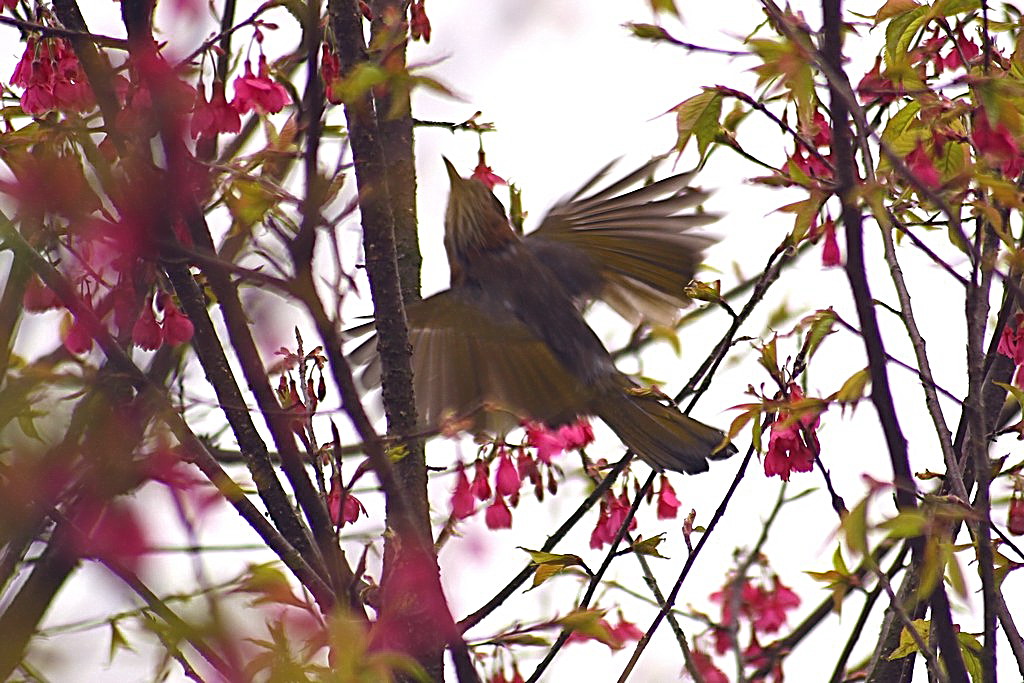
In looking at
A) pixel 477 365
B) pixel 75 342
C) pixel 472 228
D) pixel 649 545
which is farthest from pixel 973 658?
pixel 472 228

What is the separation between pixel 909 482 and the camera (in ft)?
5.86

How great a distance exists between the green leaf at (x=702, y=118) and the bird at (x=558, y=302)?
66.8 inches

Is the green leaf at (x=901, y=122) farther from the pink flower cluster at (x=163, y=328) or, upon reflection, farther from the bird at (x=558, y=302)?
the pink flower cluster at (x=163, y=328)

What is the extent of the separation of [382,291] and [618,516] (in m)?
1.55

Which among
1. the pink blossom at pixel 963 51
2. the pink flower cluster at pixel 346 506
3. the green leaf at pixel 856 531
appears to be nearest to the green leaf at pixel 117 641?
the pink flower cluster at pixel 346 506

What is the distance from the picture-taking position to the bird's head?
14.9 ft

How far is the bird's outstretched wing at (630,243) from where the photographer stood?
4.10 metres

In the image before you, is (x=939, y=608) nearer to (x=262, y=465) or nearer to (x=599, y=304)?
(x=262, y=465)

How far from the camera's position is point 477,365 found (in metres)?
4.24

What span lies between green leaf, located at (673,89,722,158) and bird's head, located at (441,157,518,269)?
2.36 meters

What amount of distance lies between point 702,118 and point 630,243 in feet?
7.04

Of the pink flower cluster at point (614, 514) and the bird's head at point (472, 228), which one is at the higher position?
the bird's head at point (472, 228)

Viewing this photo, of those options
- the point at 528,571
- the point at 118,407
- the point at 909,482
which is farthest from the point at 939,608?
the point at 118,407

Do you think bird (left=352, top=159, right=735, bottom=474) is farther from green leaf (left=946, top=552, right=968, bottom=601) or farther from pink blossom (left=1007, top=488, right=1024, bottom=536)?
green leaf (left=946, top=552, right=968, bottom=601)
